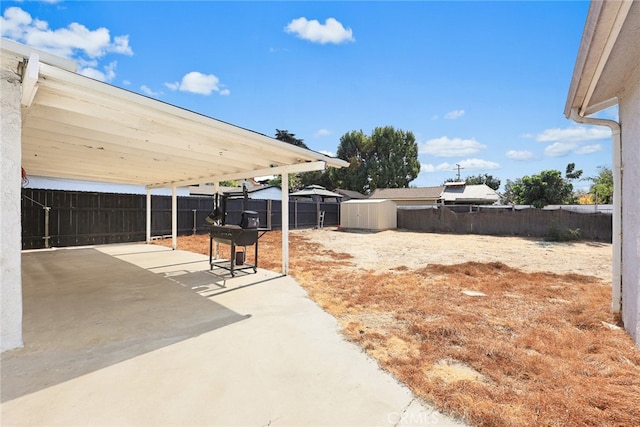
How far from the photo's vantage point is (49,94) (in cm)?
241

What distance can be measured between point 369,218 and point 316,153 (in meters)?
11.1

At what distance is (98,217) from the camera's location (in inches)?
367

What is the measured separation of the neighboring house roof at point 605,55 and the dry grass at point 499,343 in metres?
2.27

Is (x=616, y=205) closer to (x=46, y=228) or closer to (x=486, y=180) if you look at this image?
(x=46, y=228)

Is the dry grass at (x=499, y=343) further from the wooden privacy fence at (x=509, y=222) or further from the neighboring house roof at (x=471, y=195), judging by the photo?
the neighboring house roof at (x=471, y=195)

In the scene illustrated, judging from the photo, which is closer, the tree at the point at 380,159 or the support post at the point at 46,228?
the support post at the point at 46,228

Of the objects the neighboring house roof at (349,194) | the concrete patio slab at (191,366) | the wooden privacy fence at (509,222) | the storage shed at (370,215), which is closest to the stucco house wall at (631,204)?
the concrete patio slab at (191,366)

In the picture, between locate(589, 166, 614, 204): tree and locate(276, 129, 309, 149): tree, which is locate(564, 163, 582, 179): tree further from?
locate(276, 129, 309, 149): tree

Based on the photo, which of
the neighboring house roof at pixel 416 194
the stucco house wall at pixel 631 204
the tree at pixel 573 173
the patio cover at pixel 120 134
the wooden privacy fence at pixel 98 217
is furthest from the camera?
the tree at pixel 573 173

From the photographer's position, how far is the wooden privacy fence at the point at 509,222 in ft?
36.4

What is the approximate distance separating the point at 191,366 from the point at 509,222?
1464 centimetres

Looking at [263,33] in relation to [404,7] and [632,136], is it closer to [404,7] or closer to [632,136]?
[404,7]

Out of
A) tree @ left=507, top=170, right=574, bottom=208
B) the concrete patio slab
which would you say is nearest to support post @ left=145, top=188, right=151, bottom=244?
the concrete patio slab

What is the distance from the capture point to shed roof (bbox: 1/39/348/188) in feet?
7.23
